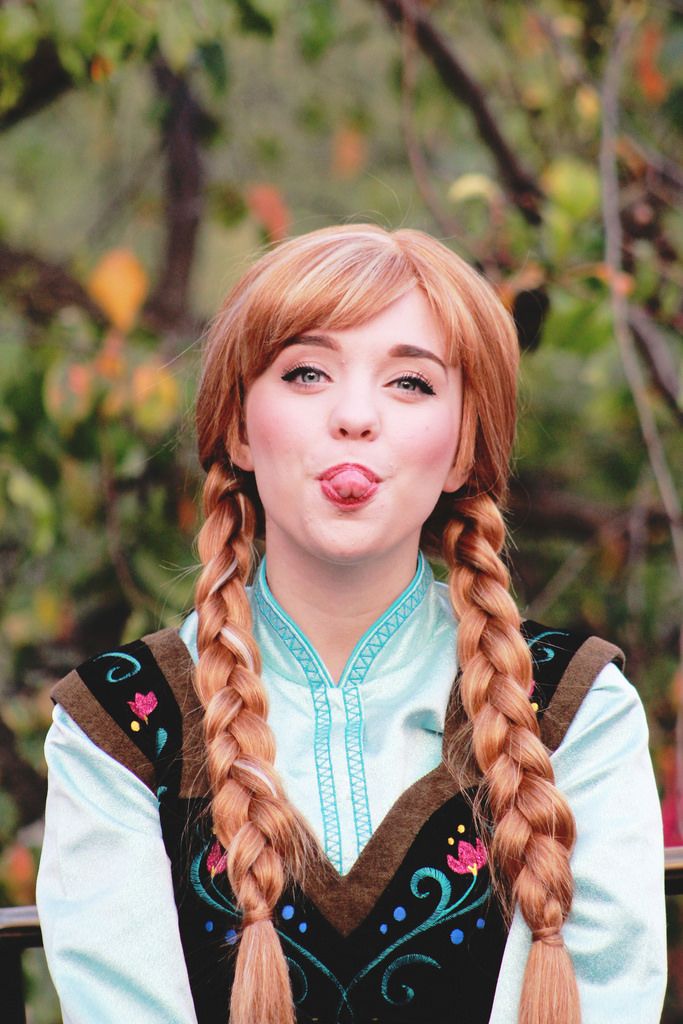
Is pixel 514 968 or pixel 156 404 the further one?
pixel 156 404

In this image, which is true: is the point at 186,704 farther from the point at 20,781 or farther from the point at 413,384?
the point at 20,781

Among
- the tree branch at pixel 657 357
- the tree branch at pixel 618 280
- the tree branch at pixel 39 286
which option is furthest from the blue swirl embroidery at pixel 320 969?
the tree branch at pixel 39 286

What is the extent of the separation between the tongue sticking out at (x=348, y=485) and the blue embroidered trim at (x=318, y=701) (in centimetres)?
16

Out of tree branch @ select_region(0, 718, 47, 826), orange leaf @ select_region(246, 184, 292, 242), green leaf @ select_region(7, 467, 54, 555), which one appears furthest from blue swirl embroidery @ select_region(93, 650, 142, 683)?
orange leaf @ select_region(246, 184, 292, 242)

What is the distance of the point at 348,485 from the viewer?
3.94 feet

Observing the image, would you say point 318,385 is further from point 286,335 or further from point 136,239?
point 136,239

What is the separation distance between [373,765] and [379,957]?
6.5 inches

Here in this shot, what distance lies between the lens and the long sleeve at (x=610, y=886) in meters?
1.18

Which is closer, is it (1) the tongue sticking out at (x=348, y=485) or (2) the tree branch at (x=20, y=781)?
(1) the tongue sticking out at (x=348, y=485)

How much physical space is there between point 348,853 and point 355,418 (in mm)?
383

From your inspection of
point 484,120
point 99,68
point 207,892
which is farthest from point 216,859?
point 484,120

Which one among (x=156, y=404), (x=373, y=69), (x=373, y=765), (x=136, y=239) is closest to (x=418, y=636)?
(x=373, y=765)

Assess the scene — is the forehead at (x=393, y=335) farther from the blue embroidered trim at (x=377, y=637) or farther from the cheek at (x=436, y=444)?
the blue embroidered trim at (x=377, y=637)

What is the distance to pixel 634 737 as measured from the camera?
1.26 m
